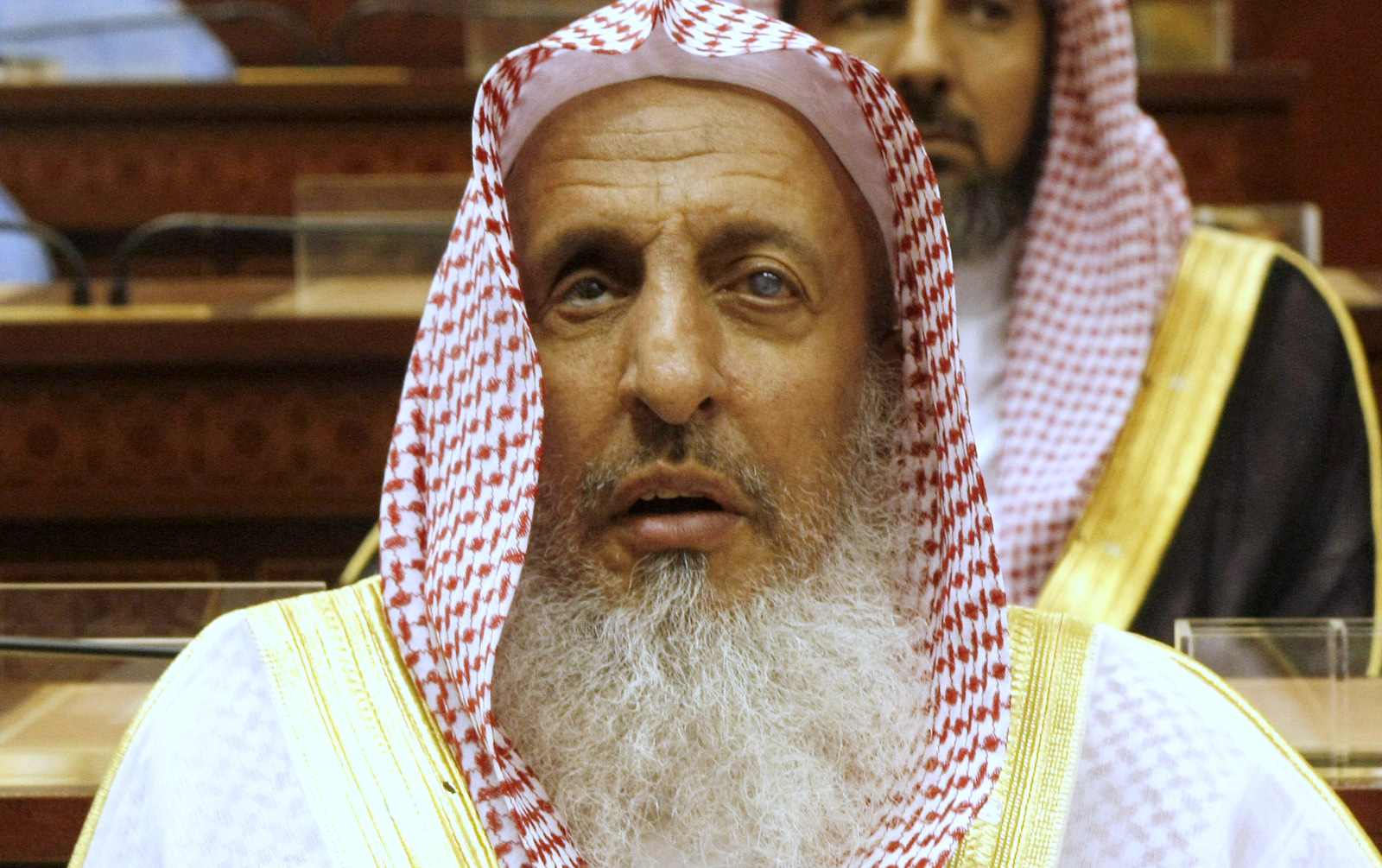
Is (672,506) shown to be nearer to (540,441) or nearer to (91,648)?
(540,441)

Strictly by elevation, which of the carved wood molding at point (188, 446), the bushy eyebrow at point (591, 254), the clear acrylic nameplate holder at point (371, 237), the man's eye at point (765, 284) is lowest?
the carved wood molding at point (188, 446)

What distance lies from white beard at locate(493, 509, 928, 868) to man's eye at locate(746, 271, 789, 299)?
0.79 feet

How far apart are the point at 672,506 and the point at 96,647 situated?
654 mm

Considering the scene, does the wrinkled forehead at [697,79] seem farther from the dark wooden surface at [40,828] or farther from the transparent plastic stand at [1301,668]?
the dark wooden surface at [40,828]

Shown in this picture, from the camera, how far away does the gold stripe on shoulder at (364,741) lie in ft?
4.33

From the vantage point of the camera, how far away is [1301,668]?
1676 millimetres

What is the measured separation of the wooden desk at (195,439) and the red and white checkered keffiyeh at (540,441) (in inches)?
53.3

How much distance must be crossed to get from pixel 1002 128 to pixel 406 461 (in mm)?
1621

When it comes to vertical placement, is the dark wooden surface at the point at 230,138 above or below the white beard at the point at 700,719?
below

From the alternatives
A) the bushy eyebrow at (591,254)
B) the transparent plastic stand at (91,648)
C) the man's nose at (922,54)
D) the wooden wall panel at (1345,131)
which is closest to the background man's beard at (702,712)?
the bushy eyebrow at (591,254)

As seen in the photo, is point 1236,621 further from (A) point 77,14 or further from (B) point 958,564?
(A) point 77,14

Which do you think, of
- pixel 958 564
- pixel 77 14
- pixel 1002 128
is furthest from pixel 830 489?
pixel 77 14

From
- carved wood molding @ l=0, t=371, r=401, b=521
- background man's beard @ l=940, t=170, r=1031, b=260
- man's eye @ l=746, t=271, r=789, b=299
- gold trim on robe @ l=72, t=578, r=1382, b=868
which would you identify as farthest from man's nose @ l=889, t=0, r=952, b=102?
gold trim on robe @ l=72, t=578, r=1382, b=868

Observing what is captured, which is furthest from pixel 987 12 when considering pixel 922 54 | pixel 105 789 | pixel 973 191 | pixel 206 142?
pixel 206 142
